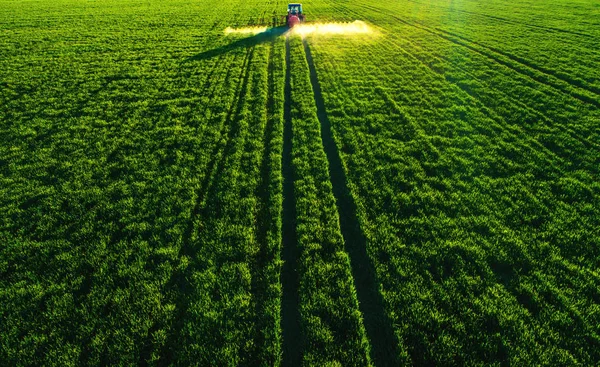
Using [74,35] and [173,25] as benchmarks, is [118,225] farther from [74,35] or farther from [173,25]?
[173,25]

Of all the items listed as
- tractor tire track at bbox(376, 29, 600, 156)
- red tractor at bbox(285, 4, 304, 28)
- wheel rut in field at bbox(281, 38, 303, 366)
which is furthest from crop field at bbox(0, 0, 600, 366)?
red tractor at bbox(285, 4, 304, 28)

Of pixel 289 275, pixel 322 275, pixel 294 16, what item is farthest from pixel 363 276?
pixel 294 16

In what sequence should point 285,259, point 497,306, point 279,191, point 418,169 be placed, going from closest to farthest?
point 497,306 < point 285,259 < point 279,191 < point 418,169

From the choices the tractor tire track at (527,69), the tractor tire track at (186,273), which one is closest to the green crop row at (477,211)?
the tractor tire track at (527,69)

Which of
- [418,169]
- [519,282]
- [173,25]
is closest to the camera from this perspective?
[519,282]

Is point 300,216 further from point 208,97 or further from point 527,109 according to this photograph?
point 527,109

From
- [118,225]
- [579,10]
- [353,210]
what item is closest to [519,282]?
[353,210]
